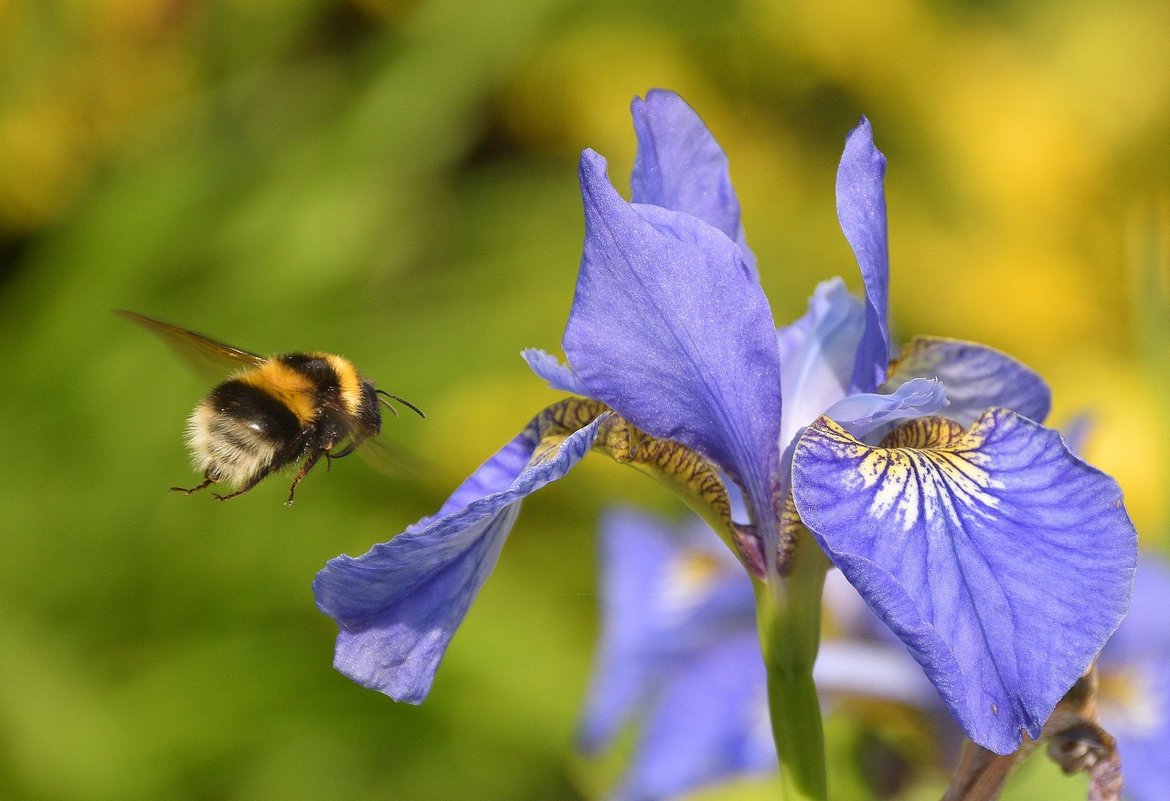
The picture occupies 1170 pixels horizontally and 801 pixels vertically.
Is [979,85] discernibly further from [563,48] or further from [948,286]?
[563,48]

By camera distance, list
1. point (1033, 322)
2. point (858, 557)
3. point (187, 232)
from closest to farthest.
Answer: point (858, 557), point (187, 232), point (1033, 322)

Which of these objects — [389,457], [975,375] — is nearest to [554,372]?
[975,375]

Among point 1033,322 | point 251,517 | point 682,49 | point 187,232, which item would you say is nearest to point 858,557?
point 251,517

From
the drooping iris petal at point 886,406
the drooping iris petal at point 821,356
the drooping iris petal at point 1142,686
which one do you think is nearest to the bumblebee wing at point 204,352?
the drooping iris petal at point 821,356

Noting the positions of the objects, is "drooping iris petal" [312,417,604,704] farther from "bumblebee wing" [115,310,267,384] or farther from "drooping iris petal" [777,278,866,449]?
"bumblebee wing" [115,310,267,384]

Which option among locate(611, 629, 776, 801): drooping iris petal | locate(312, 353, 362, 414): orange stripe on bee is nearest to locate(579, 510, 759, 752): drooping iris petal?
locate(611, 629, 776, 801): drooping iris petal

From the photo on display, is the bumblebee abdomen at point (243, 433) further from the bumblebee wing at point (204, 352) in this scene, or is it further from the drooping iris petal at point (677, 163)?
the drooping iris petal at point (677, 163)
